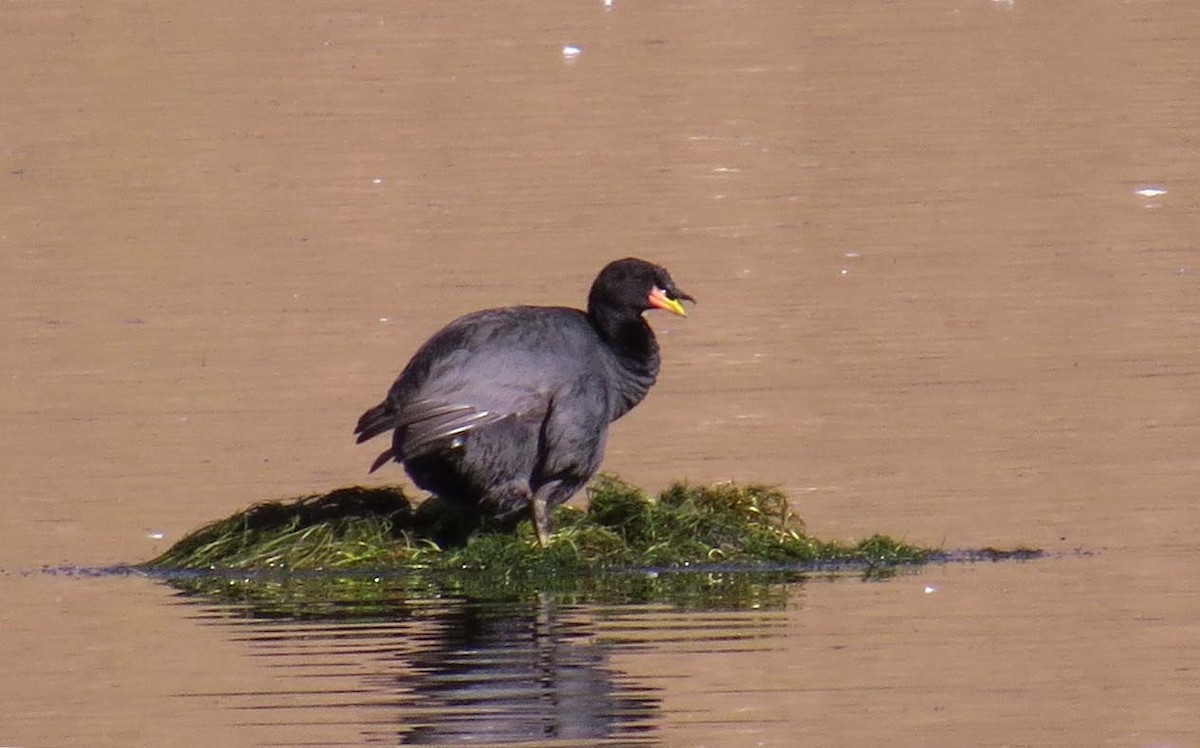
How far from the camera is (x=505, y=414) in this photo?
483 inches

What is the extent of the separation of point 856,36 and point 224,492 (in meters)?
19.1

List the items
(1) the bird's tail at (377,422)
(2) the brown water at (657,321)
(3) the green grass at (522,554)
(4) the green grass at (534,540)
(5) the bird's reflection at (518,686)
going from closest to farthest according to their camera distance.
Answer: (5) the bird's reflection at (518,686)
(2) the brown water at (657,321)
(3) the green grass at (522,554)
(1) the bird's tail at (377,422)
(4) the green grass at (534,540)

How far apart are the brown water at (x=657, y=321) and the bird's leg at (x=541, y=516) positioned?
0.96 m

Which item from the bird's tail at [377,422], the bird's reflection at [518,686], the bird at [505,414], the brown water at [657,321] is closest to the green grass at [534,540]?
the bird at [505,414]

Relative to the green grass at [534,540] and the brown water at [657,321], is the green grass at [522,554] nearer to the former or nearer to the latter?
the green grass at [534,540]

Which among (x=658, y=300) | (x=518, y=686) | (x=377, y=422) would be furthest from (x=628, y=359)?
(x=518, y=686)

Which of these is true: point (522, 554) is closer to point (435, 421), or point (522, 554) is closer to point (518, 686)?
point (435, 421)

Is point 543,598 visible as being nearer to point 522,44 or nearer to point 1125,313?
point 1125,313

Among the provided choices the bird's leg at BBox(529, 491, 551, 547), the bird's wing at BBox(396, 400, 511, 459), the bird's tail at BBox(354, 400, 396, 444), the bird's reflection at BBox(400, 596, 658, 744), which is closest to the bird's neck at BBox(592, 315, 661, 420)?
the bird's leg at BBox(529, 491, 551, 547)

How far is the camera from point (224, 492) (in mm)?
13922

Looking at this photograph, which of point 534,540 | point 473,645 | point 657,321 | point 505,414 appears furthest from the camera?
point 657,321

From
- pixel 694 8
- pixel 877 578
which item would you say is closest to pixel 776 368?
pixel 877 578

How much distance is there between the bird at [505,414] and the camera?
12227mm

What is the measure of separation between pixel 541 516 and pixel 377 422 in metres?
0.77
